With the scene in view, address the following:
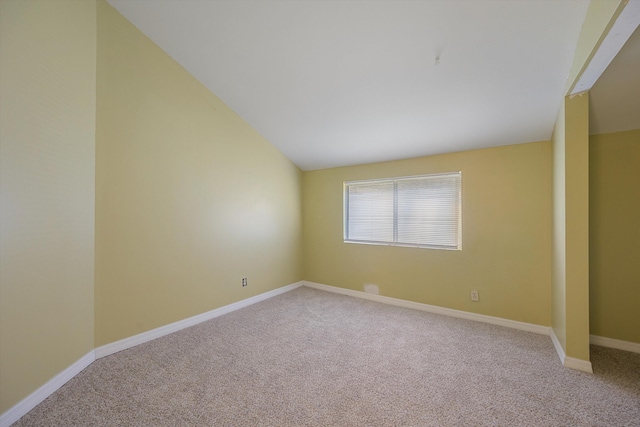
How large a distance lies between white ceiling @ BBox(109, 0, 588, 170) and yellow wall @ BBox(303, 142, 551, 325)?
0.27m

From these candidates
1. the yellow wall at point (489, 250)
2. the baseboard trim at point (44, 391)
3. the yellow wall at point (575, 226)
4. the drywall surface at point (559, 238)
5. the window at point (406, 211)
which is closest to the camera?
the baseboard trim at point (44, 391)

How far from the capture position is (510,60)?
178 cm

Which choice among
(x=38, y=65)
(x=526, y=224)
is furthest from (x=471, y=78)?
(x=38, y=65)

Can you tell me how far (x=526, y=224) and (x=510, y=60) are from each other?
1.71 m

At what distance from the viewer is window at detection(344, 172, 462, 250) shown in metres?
3.10

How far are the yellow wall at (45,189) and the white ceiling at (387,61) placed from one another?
0.73 meters

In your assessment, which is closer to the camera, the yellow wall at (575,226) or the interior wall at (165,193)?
the yellow wall at (575,226)

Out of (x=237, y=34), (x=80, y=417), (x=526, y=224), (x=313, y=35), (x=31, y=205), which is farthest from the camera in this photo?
(x=526, y=224)

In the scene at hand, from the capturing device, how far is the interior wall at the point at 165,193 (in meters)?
2.15

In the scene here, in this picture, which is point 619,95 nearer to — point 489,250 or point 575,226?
point 575,226

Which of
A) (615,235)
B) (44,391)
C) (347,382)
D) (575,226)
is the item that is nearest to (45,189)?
(44,391)

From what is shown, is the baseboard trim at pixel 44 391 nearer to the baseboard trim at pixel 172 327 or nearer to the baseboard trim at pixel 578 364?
the baseboard trim at pixel 172 327

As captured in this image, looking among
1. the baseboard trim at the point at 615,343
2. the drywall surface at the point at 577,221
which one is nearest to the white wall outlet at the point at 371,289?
the drywall surface at the point at 577,221

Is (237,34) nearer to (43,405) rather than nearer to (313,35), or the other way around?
(313,35)
